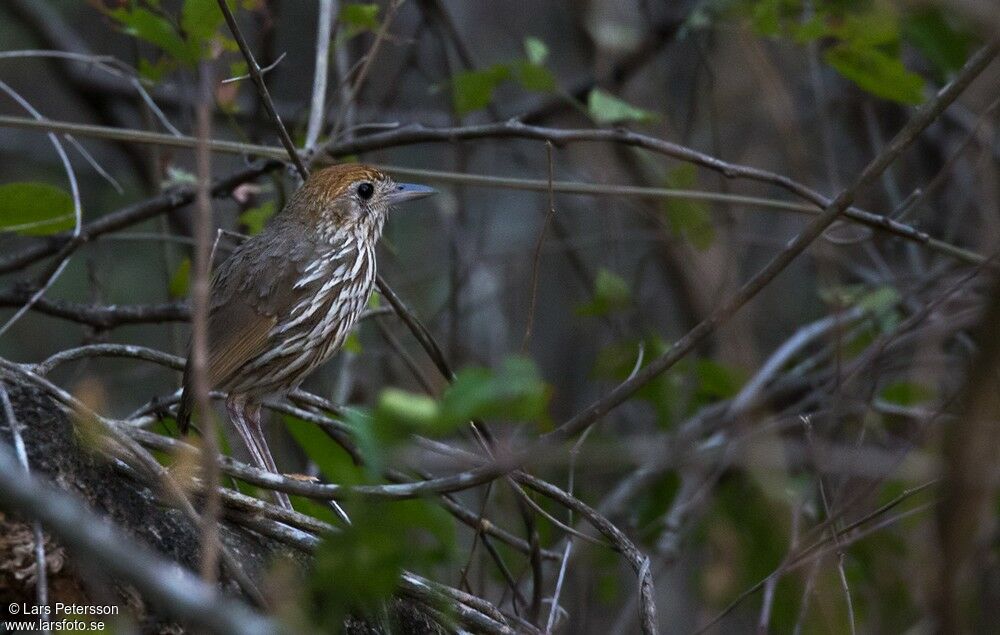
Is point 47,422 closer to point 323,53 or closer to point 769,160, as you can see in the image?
point 323,53

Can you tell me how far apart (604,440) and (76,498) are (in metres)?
3.70

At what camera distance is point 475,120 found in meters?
8.48

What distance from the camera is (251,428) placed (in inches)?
202

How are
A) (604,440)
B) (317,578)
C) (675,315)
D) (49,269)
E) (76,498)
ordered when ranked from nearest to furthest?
(317,578), (76,498), (49,269), (604,440), (675,315)

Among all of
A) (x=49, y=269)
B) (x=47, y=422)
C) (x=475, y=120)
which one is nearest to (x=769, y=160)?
(x=475, y=120)

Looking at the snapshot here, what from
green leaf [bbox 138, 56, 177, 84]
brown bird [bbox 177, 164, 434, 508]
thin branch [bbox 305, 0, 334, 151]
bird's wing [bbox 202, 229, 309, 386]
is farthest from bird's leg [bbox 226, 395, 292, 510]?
green leaf [bbox 138, 56, 177, 84]

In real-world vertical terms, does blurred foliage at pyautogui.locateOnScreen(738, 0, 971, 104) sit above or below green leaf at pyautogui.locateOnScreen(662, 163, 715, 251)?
above

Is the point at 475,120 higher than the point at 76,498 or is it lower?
higher

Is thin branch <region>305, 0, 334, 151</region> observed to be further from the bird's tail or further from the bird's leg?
the bird's tail

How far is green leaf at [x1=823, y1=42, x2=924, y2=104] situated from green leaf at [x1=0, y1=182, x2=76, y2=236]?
323cm

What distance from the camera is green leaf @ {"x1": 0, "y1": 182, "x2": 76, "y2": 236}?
176 inches

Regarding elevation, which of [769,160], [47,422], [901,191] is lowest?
[47,422]

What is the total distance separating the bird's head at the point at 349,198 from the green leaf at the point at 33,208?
983mm

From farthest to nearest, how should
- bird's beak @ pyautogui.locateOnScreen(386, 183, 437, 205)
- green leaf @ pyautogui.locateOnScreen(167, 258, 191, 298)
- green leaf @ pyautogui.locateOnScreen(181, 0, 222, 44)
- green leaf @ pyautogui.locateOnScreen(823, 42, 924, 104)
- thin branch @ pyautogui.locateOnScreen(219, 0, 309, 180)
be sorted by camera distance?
bird's beak @ pyautogui.locateOnScreen(386, 183, 437, 205), green leaf @ pyautogui.locateOnScreen(167, 258, 191, 298), green leaf @ pyautogui.locateOnScreen(823, 42, 924, 104), green leaf @ pyautogui.locateOnScreen(181, 0, 222, 44), thin branch @ pyautogui.locateOnScreen(219, 0, 309, 180)
